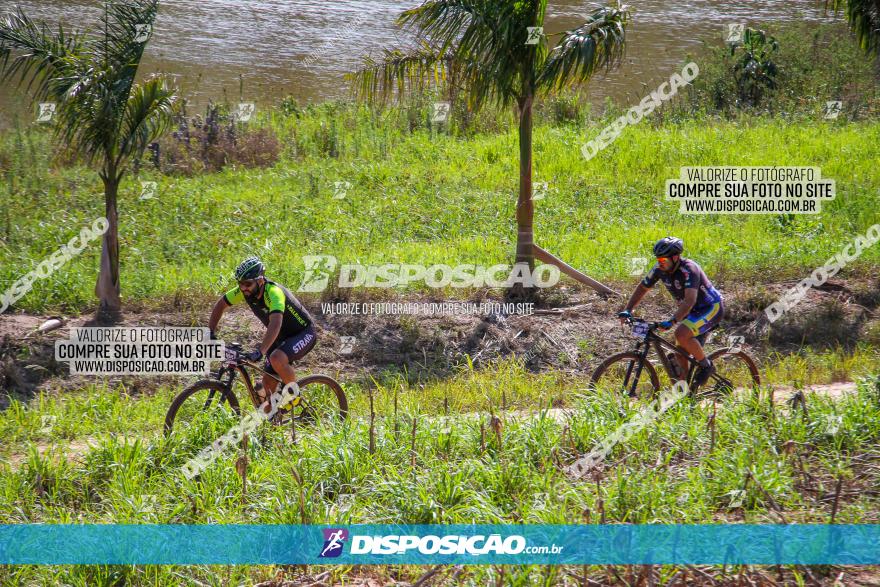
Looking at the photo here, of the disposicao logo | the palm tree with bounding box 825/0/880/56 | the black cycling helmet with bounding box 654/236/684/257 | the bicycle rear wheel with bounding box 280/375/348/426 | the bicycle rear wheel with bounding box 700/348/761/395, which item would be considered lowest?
the disposicao logo

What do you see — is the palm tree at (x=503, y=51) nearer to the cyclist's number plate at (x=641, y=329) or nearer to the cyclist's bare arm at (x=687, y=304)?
the cyclist's bare arm at (x=687, y=304)

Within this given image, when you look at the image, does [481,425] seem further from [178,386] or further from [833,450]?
[178,386]

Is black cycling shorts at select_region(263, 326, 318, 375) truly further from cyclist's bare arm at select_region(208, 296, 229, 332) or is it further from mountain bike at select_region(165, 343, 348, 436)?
cyclist's bare arm at select_region(208, 296, 229, 332)

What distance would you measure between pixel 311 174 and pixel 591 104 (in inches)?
349

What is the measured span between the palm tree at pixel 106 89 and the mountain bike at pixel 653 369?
7054mm

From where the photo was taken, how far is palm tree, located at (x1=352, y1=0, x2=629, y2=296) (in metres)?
12.2

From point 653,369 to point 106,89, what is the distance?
8.12m

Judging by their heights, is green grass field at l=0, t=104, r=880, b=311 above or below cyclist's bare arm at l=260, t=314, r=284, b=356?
above

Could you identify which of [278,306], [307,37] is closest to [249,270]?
[278,306]

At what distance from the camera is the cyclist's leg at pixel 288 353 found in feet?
28.6

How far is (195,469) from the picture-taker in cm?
715

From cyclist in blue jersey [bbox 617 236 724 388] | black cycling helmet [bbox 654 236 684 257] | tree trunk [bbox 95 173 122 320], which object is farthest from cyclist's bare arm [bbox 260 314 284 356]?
tree trunk [bbox 95 173 122 320]

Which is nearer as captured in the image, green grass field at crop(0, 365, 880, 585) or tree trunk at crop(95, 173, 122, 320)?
green grass field at crop(0, 365, 880, 585)

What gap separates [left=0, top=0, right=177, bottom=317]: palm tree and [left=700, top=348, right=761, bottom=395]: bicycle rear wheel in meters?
8.13
